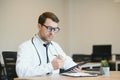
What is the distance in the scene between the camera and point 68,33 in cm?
946

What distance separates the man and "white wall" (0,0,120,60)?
434 centimetres

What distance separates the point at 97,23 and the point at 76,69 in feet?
19.2

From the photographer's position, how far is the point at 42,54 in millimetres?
3355

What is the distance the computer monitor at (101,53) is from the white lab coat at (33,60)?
152 inches

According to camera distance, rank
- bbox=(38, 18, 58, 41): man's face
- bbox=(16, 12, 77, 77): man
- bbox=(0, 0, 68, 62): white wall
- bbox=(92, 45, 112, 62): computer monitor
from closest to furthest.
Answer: bbox=(16, 12, 77, 77): man → bbox=(38, 18, 58, 41): man's face → bbox=(92, 45, 112, 62): computer monitor → bbox=(0, 0, 68, 62): white wall

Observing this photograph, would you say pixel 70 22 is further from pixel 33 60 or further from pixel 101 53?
pixel 33 60

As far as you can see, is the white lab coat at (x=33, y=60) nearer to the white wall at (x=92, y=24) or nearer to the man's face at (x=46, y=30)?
the man's face at (x=46, y=30)

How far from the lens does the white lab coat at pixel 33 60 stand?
115 inches

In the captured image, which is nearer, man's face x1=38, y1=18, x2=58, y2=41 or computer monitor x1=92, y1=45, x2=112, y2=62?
man's face x1=38, y1=18, x2=58, y2=41

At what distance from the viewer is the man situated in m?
2.93

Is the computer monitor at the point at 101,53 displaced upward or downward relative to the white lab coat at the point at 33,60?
downward

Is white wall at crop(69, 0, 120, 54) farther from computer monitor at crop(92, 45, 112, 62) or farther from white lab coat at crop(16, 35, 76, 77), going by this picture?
white lab coat at crop(16, 35, 76, 77)

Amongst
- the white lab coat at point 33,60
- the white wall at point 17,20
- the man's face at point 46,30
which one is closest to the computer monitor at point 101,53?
the white wall at point 17,20

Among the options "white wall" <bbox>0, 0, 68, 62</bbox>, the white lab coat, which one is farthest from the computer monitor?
the white lab coat
